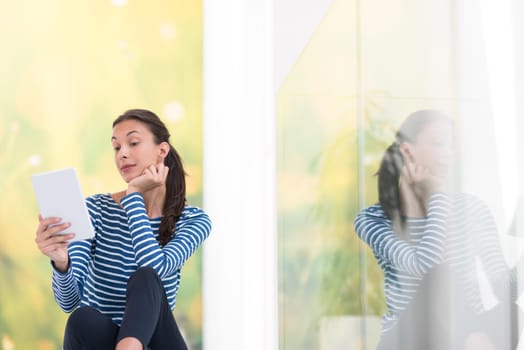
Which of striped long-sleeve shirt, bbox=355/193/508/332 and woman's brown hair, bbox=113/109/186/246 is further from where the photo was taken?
woman's brown hair, bbox=113/109/186/246

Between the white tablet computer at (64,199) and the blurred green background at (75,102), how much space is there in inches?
63.1

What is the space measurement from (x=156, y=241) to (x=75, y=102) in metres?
1.71

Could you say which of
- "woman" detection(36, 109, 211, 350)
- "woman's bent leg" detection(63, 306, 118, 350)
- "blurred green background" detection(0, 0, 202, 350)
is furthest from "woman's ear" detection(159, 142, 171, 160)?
"blurred green background" detection(0, 0, 202, 350)

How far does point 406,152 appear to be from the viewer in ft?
3.15

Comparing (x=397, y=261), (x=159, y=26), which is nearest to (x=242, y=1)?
(x=159, y=26)

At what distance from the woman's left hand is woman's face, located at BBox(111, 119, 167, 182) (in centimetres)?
3

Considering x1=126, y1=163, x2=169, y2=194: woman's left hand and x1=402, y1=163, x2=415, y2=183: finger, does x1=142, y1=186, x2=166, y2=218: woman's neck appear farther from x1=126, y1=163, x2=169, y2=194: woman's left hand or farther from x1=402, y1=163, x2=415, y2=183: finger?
x1=402, y1=163, x2=415, y2=183: finger

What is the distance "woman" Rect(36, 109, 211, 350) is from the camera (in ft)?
5.36

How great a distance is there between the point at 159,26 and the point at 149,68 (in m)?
0.22

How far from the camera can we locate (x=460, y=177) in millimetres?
833

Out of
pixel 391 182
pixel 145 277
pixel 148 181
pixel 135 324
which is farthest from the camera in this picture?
pixel 148 181

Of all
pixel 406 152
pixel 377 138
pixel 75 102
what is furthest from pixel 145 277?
pixel 75 102

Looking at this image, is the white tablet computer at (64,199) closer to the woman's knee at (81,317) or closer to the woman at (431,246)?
the woman's knee at (81,317)

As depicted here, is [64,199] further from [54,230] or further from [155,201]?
[155,201]
